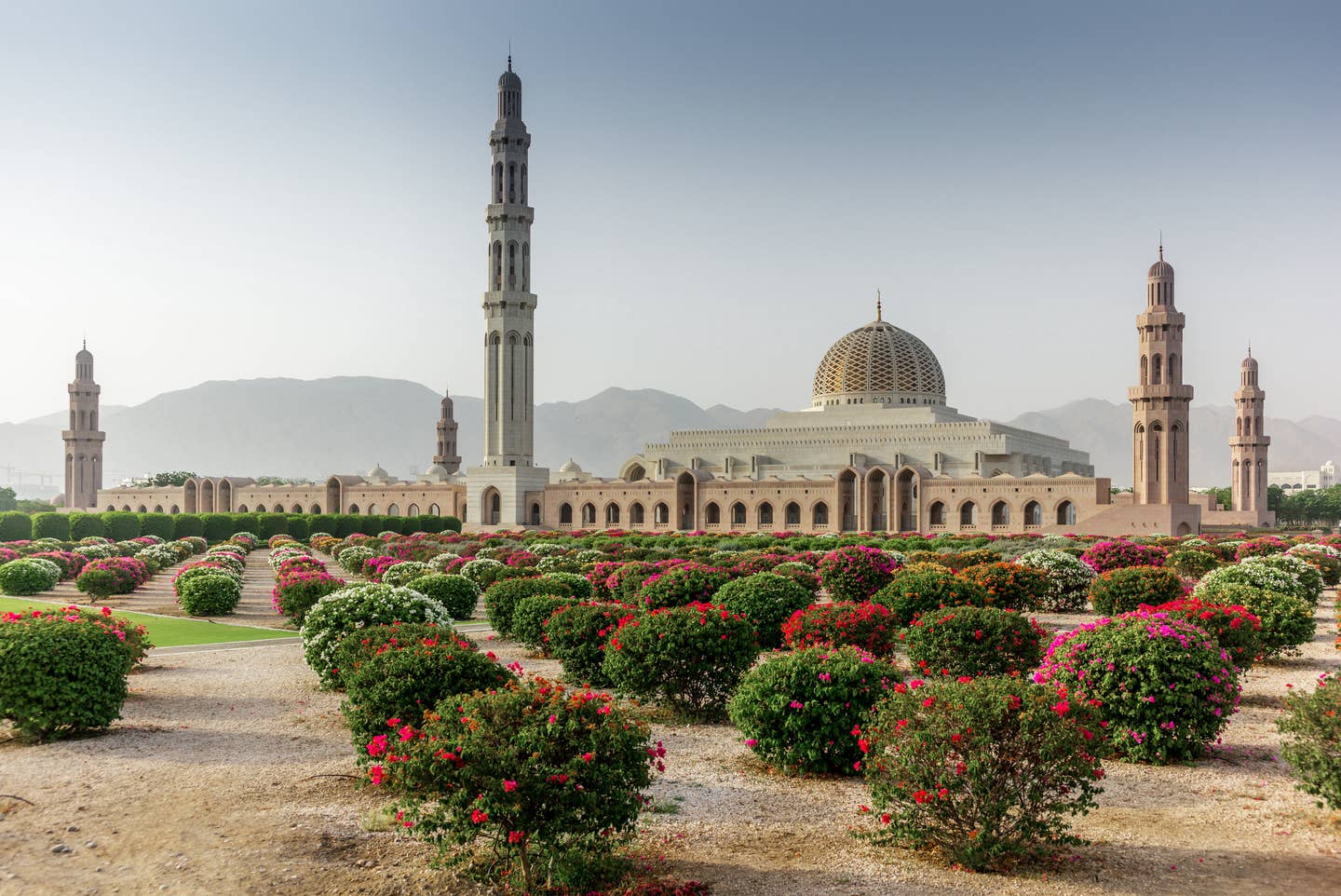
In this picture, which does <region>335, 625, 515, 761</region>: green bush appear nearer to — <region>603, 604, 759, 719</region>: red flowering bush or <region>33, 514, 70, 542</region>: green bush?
<region>603, 604, 759, 719</region>: red flowering bush

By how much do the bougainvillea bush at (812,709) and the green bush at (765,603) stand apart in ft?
16.8

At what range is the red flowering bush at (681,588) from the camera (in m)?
14.6

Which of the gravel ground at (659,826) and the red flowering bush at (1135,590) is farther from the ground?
the red flowering bush at (1135,590)

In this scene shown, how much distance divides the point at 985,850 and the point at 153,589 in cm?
2362

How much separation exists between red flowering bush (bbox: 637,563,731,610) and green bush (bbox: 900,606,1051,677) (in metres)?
3.86

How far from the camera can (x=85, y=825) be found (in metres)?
6.74

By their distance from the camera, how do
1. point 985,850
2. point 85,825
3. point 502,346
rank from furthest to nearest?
point 502,346, point 85,825, point 985,850

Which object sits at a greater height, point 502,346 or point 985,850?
point 502,346

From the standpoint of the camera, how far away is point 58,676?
29.1 feet

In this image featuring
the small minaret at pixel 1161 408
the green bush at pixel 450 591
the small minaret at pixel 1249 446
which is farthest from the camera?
the small minaret at pixel 1249 446

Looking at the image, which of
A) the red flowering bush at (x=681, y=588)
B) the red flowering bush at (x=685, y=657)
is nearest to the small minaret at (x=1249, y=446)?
the red flowering bush at (x=681, y=588)

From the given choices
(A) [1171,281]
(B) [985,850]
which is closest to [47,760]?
(B) [985,850]

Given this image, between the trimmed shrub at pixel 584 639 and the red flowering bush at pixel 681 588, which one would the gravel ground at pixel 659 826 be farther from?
the red flowering bush at pixel 681 588

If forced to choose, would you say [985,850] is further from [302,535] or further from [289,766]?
[302,535]
